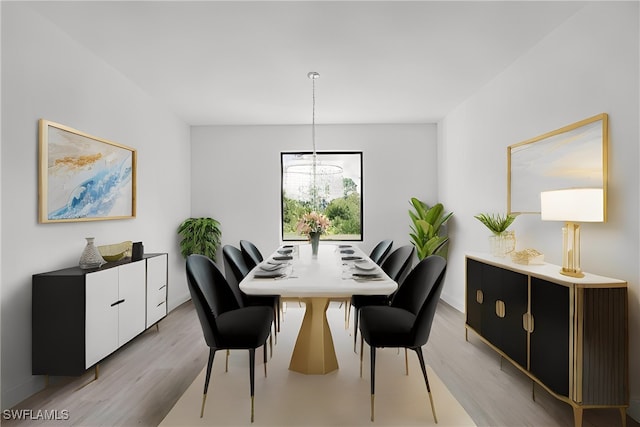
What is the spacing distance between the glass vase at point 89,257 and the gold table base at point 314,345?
1.75 meters

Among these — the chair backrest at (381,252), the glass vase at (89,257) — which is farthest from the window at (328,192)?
the glass vase at (89,257)

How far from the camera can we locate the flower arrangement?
10.7ft

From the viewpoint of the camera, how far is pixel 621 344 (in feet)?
6.49

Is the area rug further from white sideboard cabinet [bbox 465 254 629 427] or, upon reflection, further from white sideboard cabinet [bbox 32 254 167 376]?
white sideboard cabinet [bbox 32 254 167 376]

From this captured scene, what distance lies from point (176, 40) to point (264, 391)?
2823 mm

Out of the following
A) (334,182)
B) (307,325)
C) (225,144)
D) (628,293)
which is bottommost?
(307,325)

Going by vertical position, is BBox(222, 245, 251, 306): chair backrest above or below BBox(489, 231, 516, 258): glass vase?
below

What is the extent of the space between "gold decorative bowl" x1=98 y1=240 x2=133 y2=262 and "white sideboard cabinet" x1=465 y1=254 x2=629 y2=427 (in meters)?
3.37

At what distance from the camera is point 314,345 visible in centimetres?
268

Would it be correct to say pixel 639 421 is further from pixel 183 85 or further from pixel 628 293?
pixel 183 85

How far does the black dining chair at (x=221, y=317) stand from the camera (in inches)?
81.4

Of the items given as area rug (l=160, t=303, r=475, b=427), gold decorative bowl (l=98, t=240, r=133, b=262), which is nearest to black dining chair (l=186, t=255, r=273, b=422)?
area rug (l=160, t=303, r=475, b=427)

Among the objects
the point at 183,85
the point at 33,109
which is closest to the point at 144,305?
the point at 33,109

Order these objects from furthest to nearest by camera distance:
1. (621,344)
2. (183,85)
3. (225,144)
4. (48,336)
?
(225,144) < (183,85) < (48,336) < (621,344)
